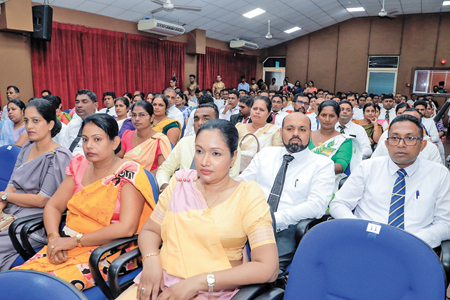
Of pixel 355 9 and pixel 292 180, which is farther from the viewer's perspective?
pixel 355 9

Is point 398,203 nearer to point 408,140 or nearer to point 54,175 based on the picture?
point 408,140

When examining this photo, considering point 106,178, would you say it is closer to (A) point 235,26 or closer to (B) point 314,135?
(B) point 314,135

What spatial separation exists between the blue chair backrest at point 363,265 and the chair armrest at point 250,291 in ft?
0.30

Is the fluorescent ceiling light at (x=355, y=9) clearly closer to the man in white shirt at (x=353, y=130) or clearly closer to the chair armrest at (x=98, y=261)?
the man in white shirt at (x=353, y=130)

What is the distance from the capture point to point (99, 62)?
7.10 meters

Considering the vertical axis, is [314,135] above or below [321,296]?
above

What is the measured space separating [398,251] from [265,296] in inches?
17.9

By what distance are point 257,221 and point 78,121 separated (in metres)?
2.90

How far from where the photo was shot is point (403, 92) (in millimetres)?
10875

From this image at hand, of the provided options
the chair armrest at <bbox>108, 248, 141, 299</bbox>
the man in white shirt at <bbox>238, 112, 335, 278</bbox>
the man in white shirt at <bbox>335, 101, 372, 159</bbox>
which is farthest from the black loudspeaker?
the chair armrest at <bbox>108, 248, 141, 299</bbox>

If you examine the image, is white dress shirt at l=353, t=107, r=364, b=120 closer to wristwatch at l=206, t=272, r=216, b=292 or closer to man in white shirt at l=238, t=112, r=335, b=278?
man in white shirt at l=238, t=112, r=335, b=278

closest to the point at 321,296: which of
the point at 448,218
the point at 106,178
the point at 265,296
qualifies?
the point at 265,296

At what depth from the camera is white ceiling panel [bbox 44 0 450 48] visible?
22.0 ft

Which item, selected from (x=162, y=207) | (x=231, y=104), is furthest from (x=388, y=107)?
(x=162, y=207)
